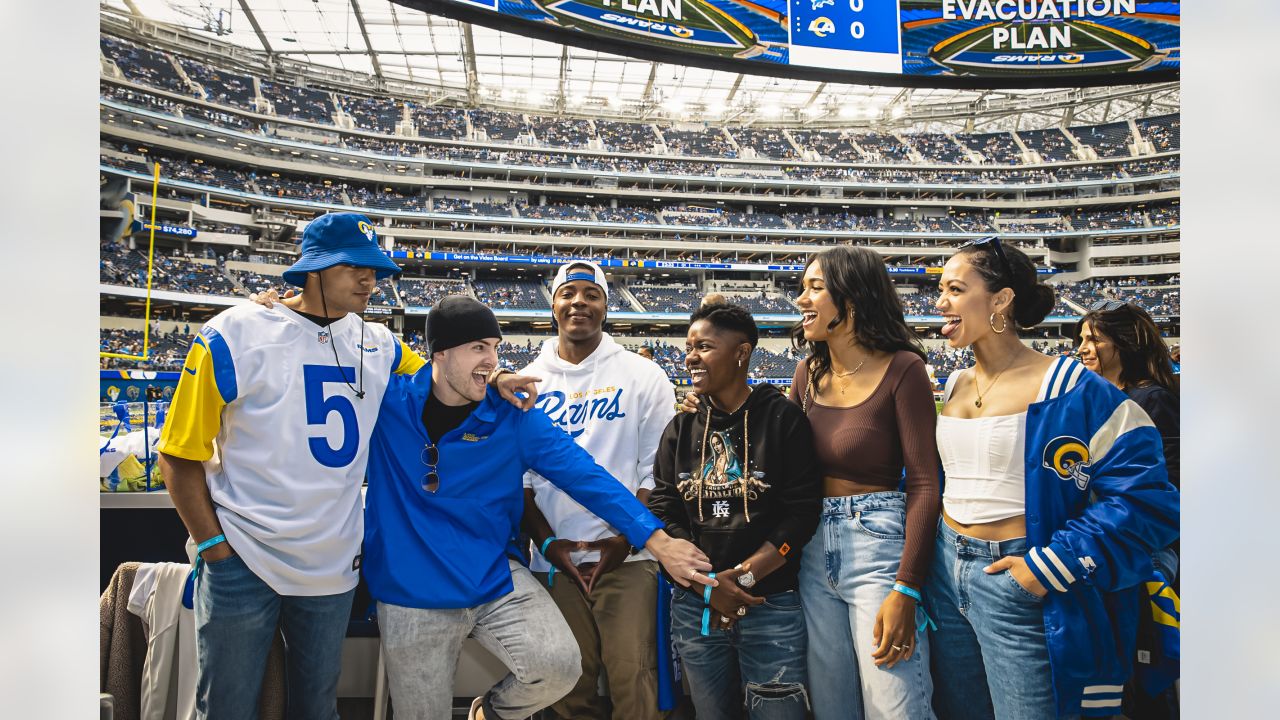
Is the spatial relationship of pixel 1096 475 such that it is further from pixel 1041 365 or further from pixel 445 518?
pixel 445 518

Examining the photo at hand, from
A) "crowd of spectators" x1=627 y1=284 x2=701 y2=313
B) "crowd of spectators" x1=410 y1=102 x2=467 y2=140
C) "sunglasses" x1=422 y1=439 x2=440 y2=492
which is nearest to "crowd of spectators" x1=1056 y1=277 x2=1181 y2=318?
"crowd of spectators" x1=627 y1=284 x2=701 y2=313

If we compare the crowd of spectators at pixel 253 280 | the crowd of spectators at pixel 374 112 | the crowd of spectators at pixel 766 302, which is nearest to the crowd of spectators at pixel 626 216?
the crowd of spectators at pixel 766 302

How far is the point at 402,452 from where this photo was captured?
2.64m

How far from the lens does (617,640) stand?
110 inches

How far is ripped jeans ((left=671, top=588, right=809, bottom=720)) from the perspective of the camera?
2.31 m

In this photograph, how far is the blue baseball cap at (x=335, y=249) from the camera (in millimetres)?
2631

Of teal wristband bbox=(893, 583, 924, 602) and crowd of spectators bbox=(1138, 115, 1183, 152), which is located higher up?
A: crowd of spectators bbox=(1138, 115, 1183, 152)

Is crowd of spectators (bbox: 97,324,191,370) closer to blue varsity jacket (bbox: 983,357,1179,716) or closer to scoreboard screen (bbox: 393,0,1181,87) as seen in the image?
scoreboard screen (bbox: 393,0,1181,87)

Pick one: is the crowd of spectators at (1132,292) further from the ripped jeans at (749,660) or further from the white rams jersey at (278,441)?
the white rams jersey at (278,441)

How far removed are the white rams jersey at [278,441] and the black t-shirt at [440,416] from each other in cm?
21

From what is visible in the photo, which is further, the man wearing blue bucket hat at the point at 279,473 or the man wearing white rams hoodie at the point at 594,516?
the man wearing white rams hoodie at the point at 594,516

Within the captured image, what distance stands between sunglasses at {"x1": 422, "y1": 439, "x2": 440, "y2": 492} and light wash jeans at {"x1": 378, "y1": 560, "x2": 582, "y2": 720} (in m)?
0.44
